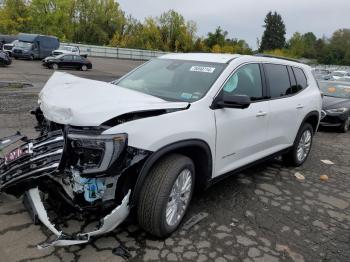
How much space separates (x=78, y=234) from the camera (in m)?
2.98

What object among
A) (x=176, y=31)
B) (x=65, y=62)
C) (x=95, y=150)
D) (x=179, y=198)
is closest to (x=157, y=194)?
(x=179, y=198)

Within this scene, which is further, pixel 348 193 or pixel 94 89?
pixel 348 193

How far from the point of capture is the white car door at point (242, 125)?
3914mm

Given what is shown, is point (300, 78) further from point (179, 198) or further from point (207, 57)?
point (179, 198)

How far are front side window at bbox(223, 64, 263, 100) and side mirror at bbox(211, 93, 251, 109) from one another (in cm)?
23

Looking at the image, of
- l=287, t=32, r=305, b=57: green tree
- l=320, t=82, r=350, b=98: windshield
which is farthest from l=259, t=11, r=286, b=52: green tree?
l=320, t=82, r=350, b=98: windshield

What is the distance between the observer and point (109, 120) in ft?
9.89

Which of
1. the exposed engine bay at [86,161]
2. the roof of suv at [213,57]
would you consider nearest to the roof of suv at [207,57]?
the roof of suv at [213,57]

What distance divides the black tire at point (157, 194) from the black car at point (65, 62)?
2477 cm

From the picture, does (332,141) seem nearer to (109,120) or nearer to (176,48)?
(109,120)

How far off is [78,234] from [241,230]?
5.66 feet

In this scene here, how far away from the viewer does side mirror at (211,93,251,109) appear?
368 cm

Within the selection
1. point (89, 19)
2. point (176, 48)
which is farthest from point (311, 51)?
point (89, 19)

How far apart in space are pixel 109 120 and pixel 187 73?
1576mm
